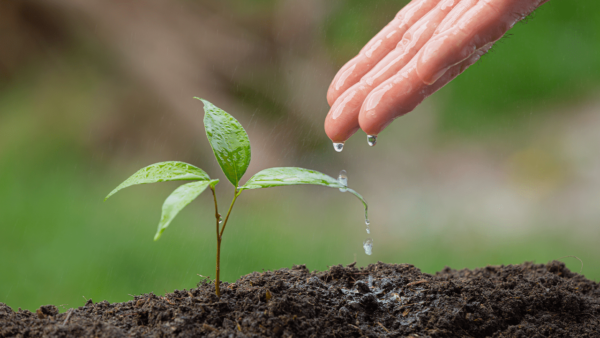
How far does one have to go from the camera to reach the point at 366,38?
3.28 m

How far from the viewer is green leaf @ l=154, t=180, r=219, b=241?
0.60 meters

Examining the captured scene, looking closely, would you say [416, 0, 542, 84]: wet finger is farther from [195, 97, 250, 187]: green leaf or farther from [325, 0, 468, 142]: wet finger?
[195, 97, 250, 187]: green leaf

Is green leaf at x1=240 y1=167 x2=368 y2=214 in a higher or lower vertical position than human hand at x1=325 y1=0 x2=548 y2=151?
lower

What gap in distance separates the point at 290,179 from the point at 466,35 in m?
0.58

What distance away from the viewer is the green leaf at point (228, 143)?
807 mm

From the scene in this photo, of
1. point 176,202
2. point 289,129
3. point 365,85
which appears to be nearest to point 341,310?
point 176,202

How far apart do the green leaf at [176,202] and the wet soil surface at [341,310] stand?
27 cm

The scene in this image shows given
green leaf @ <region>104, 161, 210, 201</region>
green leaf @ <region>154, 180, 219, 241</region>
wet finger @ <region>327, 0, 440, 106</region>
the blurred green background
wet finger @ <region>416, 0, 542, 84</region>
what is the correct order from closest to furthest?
green leaf @ <region>154, 180, 219, 241</region>
green leaf @ <region>104, 161, 210, 201</region>
wet finger @ <region>416, 0, 542, 84</region>
wet finger @ <region>327, 0, 440, 106</region>
the blurred green background

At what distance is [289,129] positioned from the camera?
334 cm

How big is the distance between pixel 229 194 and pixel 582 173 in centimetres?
251

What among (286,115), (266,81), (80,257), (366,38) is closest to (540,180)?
(366,38)

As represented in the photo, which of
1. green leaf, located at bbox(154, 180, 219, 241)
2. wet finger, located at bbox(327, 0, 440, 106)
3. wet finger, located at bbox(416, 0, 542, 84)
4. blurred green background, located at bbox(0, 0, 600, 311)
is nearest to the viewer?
green leaf, located at bbox(154, 180, 219, 241)

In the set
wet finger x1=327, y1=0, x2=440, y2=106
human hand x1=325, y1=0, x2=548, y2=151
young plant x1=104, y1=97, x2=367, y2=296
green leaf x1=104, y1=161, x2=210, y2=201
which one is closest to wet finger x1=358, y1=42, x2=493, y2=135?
human hand x1=325, y1=0, x2=548, y2=151

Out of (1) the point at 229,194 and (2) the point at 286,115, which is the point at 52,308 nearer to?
(1) the point at 229,194
